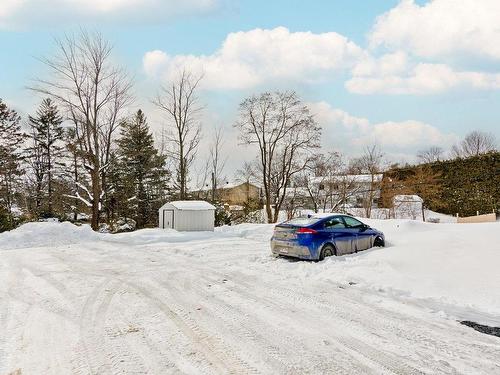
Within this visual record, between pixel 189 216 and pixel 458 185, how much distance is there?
2584 centimetres

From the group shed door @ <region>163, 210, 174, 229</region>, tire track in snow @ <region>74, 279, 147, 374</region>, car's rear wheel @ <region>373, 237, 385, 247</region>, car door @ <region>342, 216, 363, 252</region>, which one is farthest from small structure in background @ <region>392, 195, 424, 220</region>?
tire track in snow @ <region>74, 279, 147, 374</region>

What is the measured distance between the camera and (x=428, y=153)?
66.1 meters

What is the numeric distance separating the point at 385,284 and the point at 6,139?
137 ft

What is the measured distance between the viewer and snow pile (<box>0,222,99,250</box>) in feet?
52.2

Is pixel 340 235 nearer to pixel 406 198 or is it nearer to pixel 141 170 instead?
pixel 406 198

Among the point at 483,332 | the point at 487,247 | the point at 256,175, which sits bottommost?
the point at 483,332

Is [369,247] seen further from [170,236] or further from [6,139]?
[6,139]

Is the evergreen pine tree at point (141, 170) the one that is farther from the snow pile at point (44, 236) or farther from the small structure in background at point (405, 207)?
the small structure in background at point (405, 207)

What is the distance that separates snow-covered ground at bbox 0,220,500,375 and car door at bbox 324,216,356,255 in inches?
29.7

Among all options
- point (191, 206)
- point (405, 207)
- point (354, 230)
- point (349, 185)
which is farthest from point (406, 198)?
point (354, 230)

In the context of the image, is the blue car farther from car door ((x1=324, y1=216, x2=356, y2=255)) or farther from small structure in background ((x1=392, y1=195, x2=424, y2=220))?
small structure in background ((x1=392, y1=195, x2=424, y2=220))

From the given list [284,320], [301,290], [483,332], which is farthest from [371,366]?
[301,290]

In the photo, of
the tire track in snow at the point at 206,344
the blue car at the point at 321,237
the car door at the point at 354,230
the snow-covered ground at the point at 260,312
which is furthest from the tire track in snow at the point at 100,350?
the car door at the point at 354,230

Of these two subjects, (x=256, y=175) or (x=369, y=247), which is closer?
(x=369, y=247)
